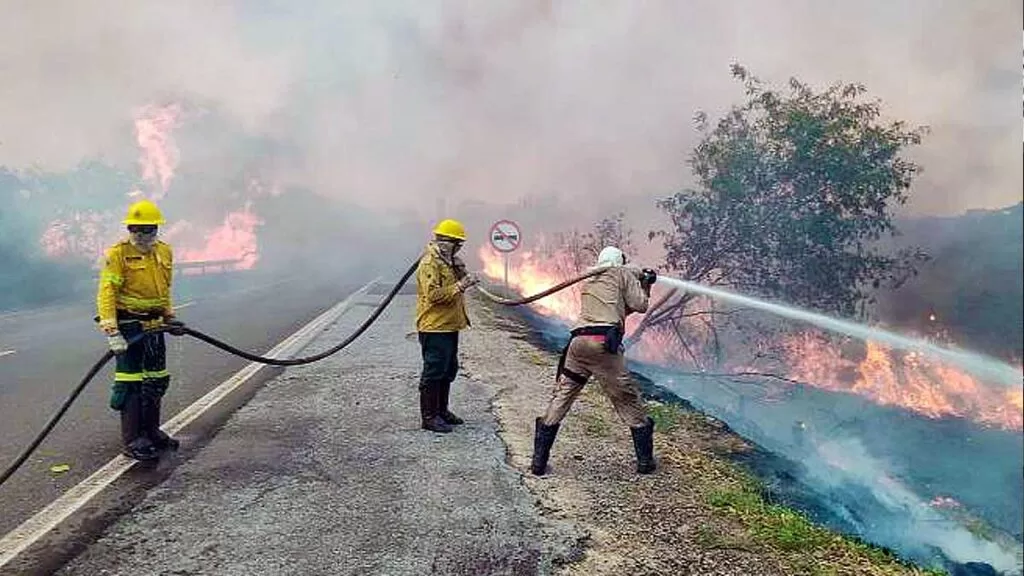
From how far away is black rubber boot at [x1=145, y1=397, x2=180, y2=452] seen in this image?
525cm

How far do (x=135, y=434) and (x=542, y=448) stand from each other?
2.93 metres

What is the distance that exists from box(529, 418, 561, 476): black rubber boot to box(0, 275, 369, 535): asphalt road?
304 centimetres

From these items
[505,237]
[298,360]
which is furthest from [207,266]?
[298,360]

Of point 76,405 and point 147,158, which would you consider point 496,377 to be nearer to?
point 76,405

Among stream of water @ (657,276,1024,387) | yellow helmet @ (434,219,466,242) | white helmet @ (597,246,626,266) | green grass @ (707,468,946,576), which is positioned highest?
yellow helmet @ (434,219,466,242)

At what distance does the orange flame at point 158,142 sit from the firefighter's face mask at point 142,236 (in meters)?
27.1

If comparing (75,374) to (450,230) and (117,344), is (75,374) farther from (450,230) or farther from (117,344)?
(450,230)

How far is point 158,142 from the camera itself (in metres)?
30.5

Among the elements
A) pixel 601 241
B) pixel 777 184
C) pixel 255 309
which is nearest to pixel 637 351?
pixel 601 241

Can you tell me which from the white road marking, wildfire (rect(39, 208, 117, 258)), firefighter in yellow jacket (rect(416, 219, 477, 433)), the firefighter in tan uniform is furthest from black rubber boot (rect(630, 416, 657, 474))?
wildfire (rect(39, 208, 117, 258))

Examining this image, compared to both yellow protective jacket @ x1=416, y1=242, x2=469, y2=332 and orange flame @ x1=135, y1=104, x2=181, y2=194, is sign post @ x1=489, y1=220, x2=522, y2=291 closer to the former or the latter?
yellow protective jacket @ x1=416, y1=242, x2=469, y2=332

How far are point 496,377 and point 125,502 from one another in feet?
15.0

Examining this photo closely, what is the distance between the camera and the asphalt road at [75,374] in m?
4.91

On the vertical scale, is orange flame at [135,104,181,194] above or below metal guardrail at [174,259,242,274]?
above
